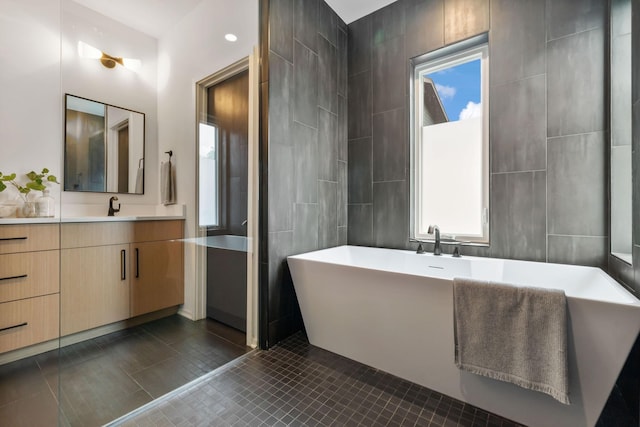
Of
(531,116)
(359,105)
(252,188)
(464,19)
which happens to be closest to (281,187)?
(252,188)

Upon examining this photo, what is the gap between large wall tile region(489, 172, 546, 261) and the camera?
6.20 ft

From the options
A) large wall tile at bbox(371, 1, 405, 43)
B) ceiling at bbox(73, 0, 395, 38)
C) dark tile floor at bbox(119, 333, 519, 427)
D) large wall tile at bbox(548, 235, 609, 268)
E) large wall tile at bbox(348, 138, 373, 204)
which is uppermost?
large wall tile at bbox(371, 1, 405, 43)

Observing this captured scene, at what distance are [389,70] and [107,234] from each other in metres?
2.83

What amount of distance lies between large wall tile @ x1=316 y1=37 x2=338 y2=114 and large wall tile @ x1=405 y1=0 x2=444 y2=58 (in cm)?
70

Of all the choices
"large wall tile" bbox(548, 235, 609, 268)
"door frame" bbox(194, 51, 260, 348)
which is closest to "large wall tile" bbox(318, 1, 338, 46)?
"door frame" bbox(194, 51, 260, 348)

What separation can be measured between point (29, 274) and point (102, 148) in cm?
105

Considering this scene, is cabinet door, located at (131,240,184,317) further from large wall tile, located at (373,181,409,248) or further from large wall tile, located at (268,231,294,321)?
large wall tile, located at (373,181,409,248)

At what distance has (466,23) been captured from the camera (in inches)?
84.7

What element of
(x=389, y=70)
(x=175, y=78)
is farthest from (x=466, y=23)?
(x=175, y=78)

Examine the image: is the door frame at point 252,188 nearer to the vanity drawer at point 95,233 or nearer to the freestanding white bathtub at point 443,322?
the freestanding white bathtub at point 443,322

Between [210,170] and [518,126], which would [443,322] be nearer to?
[518,126]

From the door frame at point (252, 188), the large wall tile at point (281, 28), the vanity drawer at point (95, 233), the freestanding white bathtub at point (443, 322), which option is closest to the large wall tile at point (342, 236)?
the freestanding white bathtub at point (443, 322)

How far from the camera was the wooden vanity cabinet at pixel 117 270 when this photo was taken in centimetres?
185

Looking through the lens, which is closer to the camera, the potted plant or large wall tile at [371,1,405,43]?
the potted plant
